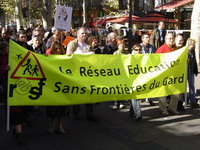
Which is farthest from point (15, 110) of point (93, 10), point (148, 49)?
point (93, 10)

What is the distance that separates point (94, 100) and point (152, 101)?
320 cm

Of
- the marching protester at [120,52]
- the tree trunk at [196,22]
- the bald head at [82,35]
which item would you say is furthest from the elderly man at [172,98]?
the tree trunk at [196,22]

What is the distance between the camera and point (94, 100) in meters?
5.56

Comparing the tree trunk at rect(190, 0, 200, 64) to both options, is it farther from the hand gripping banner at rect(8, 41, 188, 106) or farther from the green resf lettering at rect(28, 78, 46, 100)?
the green resf lettering at rect(28, 78, 46, 100)

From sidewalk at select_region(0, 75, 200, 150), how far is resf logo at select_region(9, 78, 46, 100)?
83 cm

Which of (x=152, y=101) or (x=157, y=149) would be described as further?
(x=152, y=101)

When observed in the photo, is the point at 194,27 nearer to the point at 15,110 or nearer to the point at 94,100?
the point at 94,100

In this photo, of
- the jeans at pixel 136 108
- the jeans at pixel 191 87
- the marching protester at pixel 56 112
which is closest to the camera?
the marching protester at pixel 56 112

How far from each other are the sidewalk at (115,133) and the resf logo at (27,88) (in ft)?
2.72

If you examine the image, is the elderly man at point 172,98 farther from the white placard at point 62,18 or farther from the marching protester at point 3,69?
the marching protester at point 3,69

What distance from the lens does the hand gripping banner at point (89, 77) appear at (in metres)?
5.10

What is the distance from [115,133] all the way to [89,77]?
3.75 feet

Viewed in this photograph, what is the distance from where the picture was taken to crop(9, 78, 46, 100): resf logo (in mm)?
4999

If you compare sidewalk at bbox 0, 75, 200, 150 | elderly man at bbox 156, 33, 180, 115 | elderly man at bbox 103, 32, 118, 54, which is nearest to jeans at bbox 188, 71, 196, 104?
sidewalk at bbox 0, 75, 200, 150
